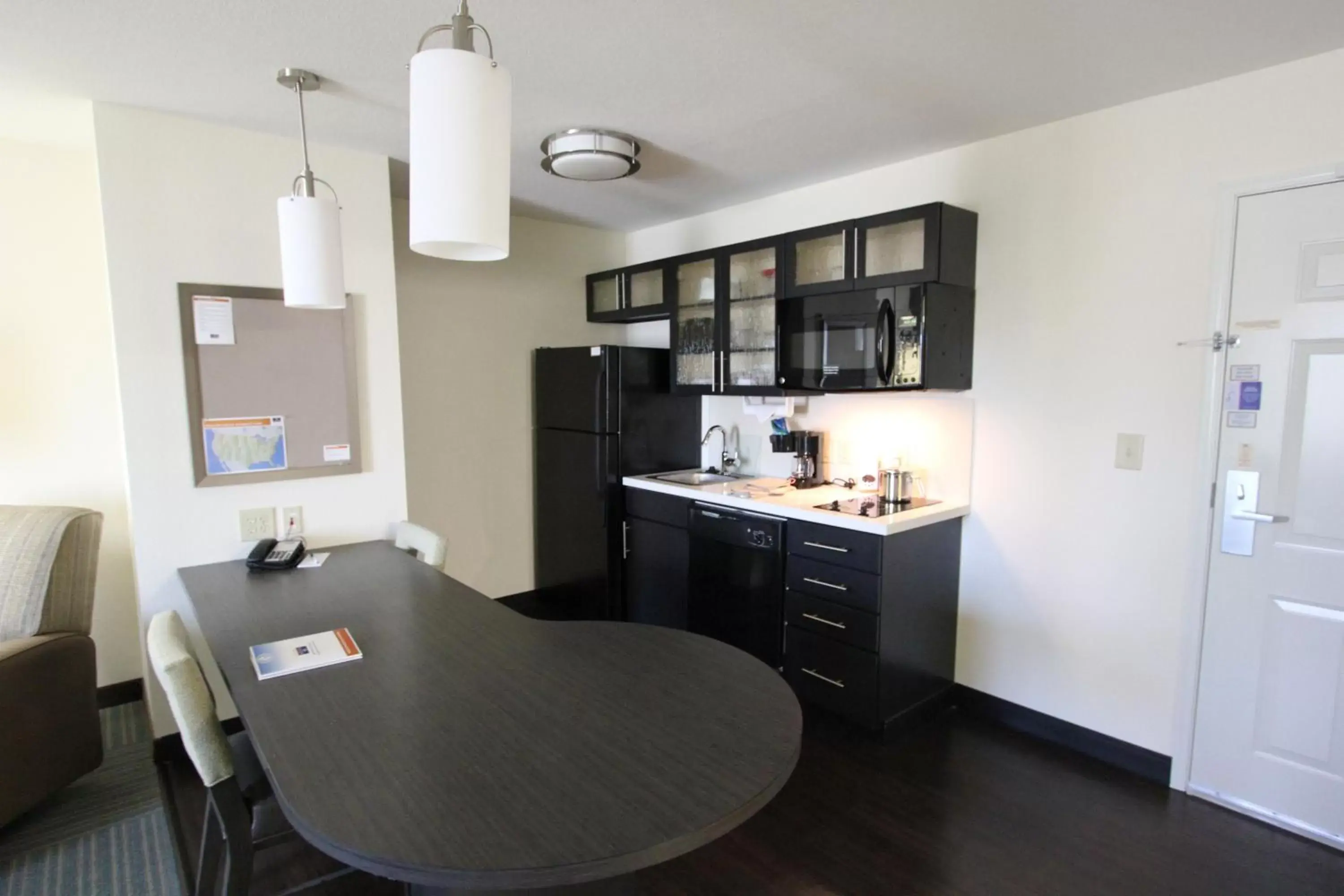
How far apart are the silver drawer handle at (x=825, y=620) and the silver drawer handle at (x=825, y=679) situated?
0.72 feet

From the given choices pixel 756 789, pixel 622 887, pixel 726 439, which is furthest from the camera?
pixel 726 439

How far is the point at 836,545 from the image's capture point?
2740 millimetres

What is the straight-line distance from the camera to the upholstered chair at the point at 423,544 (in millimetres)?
2449

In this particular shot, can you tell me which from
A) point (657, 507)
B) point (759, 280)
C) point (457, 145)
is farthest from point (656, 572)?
point (457, 145)

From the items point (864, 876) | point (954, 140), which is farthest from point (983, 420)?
point (864, 876)

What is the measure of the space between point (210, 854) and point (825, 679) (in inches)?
82.6

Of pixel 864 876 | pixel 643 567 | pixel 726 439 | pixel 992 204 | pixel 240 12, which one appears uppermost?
pixel 240 12

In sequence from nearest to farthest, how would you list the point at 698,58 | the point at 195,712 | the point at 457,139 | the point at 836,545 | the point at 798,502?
the point at 457,139, the point at 195,712, the point at 698,58, the point at 836,545, the point at 798,502

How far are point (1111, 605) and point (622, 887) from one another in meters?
2.14

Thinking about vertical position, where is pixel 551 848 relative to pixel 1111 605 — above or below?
above

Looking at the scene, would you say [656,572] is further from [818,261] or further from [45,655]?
[45,655]

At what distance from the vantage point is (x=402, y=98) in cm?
228

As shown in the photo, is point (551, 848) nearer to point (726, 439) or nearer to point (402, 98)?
point (402, 98)

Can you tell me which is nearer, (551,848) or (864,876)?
(551,848)
